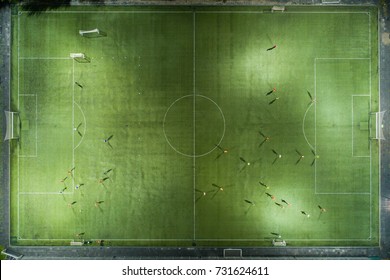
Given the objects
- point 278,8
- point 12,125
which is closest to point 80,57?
point 12,125

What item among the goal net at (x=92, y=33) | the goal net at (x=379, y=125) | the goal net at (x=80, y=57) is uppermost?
the goal net at (x=92, y=33)

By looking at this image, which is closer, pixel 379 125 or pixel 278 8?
pixel 379 125

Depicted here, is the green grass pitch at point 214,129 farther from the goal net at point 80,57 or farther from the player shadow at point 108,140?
the goal net at point 80,57

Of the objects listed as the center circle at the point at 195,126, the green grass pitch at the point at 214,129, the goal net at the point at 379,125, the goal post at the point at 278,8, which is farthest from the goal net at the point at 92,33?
the goal net at the point at 379,125

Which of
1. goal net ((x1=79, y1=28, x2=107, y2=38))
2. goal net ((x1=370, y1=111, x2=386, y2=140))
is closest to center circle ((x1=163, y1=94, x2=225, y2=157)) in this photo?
goal net ((x1=79, y1=28, x2=107, y2=38))

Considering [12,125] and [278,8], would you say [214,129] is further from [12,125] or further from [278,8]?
[12,125]
